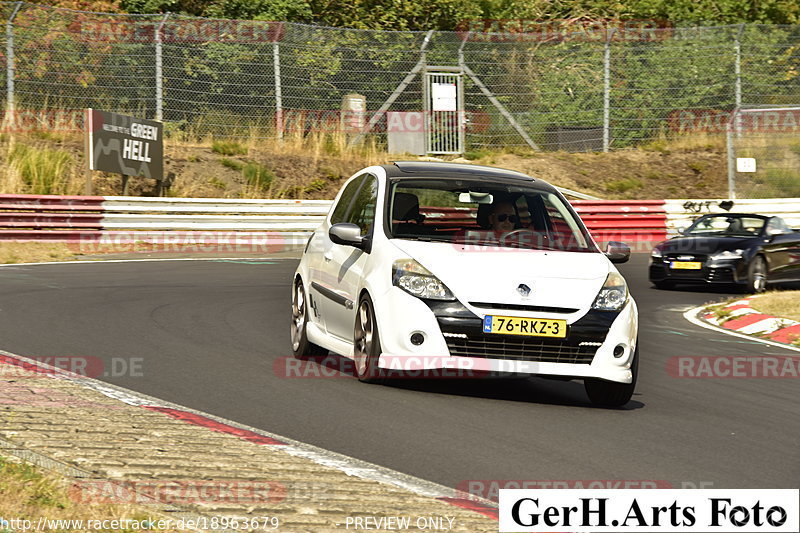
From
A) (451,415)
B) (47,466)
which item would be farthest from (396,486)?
(451,415)

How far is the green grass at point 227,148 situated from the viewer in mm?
27875

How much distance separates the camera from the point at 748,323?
15109 mm

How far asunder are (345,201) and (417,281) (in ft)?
7.14

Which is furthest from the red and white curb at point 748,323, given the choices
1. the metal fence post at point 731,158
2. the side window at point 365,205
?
the metal fence post at point 731,158

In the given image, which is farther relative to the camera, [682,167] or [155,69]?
[682,167]

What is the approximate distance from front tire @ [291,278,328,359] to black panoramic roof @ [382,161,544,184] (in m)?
1.34

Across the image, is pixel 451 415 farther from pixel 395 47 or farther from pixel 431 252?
pixel 395 47

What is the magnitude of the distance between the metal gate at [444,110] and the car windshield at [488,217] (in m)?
19.3

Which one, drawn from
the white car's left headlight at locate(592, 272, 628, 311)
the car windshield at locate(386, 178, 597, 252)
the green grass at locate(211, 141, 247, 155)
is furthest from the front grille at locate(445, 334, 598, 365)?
the green grass at locate(211, 141, 247, 155)

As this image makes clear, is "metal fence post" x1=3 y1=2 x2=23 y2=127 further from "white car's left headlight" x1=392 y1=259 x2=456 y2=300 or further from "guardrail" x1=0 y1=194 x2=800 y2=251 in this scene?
"white car's left headlight" x1=392 y1=259 x2=456 y2=300

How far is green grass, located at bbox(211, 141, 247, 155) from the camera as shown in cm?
2788

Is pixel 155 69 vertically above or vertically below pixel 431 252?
above

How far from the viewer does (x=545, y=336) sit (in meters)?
8.20

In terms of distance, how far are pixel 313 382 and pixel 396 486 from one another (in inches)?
128
